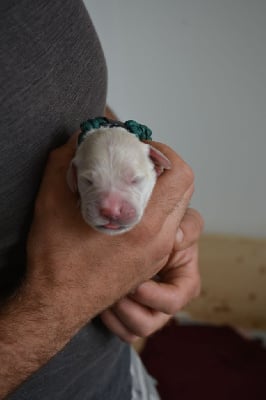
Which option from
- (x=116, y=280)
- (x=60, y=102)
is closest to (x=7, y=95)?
(x=60, y=102)

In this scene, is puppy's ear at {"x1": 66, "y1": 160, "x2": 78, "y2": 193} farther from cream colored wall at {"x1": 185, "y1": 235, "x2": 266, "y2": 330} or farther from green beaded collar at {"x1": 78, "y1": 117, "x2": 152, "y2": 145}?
cream colored wall at {"x1": 185, "y1": 235, "x2": 266, "y2": 330}

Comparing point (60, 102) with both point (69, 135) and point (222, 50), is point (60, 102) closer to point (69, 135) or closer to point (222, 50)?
point (69, 135)

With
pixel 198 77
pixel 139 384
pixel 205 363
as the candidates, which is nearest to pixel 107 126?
pixel 139 384

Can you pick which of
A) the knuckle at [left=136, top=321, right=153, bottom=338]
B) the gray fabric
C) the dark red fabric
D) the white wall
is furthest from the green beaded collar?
the dark red fabric

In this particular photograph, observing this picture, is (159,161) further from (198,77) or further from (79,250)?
(198,77)

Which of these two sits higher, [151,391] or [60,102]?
[60,102]

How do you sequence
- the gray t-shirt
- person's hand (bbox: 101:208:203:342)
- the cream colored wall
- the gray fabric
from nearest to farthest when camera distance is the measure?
the gray t-shirt, person's hand (bbox: 101:208:203:342), the gray fabric, the cream colored wall
